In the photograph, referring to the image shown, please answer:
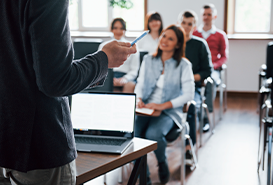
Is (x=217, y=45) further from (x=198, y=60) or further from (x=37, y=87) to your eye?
(x=37, y=87)

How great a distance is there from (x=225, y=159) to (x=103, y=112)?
1978 millimetres

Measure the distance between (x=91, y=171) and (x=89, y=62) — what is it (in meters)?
0.41

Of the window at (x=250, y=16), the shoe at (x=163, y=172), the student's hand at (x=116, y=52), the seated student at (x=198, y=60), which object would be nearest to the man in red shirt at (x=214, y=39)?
the seated student at (x=198, y=60)

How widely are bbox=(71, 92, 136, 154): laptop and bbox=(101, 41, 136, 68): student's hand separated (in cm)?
51

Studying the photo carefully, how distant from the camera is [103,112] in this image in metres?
1.45

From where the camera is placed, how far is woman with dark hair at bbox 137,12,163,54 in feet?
13.4

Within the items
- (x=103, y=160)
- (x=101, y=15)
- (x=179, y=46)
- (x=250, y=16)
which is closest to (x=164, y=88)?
(x=179, y=46)

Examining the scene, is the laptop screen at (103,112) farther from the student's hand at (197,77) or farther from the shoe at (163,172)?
the student's hand at (197,77)

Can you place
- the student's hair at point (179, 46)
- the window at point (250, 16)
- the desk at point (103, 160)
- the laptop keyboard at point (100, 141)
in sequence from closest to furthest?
the desk at point (103, 160)
the laptop keyboard at point (100, 141)
the student's hair at point (179, 46)
the window at point (250, 16)

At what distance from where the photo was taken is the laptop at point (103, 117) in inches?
54.9

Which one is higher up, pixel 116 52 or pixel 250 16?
pixel 250 16

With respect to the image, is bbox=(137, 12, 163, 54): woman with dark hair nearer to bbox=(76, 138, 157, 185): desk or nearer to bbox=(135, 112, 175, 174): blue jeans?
bbox=(135, 112, 175, 174): blue jeans

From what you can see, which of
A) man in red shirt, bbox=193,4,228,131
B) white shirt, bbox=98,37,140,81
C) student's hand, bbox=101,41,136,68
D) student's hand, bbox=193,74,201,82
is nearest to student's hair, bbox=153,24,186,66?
student's hand, bbox=193,74,201,82

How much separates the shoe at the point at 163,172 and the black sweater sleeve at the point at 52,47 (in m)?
1.80
